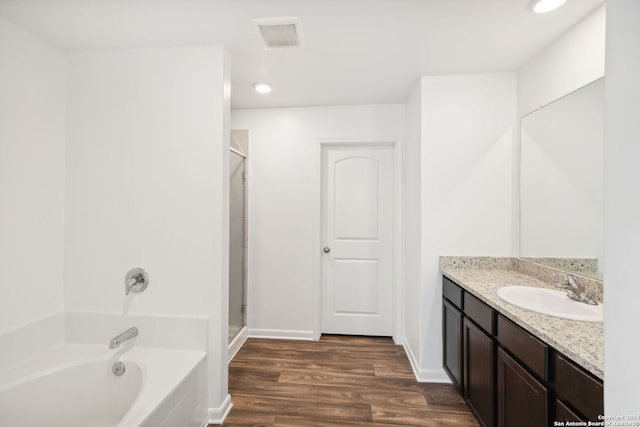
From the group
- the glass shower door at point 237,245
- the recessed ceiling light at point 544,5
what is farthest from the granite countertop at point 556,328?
the glass shower door at point 237,245

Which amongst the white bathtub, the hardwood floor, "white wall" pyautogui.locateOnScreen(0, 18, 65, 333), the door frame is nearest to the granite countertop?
the hardwood floor

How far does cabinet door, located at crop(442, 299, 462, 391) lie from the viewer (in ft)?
6.18

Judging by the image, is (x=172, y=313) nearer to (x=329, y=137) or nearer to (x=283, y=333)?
(x=283, y=333)

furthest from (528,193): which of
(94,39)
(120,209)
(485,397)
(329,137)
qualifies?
(94,39)

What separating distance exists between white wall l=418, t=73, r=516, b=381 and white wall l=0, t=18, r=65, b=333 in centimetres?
255

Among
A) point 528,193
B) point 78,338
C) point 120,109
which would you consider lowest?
point 78,338

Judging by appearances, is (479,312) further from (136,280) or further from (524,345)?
(136,280)

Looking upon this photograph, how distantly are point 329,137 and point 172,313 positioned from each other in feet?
6.78

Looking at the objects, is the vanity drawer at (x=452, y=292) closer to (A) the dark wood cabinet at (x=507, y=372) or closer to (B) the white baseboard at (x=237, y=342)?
(A) the dark wood cabinet at (x=507, y=372)

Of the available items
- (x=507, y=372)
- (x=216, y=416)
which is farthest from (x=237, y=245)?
(x=507, y=372)

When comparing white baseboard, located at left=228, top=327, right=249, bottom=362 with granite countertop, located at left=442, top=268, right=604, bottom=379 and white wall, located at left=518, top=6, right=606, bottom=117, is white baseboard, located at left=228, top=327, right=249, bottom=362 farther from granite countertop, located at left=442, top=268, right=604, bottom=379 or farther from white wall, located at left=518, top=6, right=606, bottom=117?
white wall, located at left=518, top=6, right=606, bottom=117

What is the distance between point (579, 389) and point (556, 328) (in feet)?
0.76

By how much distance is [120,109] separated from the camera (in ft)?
6.19

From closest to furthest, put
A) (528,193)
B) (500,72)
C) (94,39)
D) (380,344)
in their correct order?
1. (94,39)
2. (528,193)
3. (500,72)
4. (380,344)
